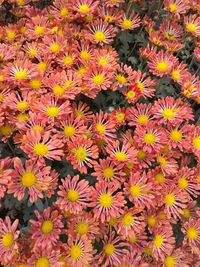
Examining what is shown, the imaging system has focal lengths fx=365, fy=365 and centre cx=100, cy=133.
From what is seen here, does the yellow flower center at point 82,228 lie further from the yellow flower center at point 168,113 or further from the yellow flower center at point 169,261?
the yellow flower center at point 168,113

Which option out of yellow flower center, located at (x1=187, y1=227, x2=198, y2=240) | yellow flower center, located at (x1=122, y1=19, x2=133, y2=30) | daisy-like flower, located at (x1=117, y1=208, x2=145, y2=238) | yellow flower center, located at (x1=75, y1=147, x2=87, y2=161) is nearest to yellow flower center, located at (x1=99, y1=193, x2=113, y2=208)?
daisy-like flower, located at (x1=117, y1=208, x2=145, y2=238)

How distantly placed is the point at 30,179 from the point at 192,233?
102 cm

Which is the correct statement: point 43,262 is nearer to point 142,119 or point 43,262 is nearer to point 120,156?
point 120,156

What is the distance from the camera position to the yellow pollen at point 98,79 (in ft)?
6.89

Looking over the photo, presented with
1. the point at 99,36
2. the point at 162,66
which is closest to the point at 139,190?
the point at 162,66

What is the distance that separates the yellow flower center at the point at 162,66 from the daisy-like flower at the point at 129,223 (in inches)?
37.6

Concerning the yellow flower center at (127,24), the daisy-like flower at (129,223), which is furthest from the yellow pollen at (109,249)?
the yellow flower center at (127,24)

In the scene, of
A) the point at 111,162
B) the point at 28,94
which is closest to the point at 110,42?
the point at 28,94

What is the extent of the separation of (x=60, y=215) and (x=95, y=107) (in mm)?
830

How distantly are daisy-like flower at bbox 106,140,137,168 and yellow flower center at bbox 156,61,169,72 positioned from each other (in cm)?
63

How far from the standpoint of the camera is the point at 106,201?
6.07ft

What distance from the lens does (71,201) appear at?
1.83m

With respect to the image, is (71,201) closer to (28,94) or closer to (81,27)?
(28,94)

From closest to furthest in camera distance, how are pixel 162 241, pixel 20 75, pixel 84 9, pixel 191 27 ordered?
pixel 162 241, pixel 20 75, pixel 84 9, pixel 191 27
